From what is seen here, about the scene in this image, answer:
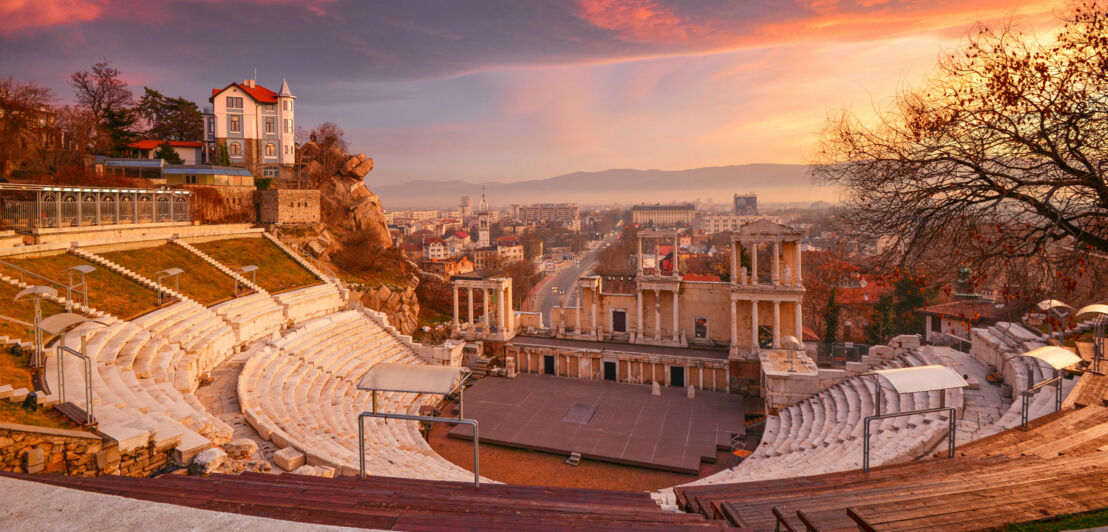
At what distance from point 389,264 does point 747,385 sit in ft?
106

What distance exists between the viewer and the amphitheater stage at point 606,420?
20.5m

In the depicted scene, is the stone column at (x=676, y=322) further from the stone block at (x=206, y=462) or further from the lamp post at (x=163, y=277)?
the stone block at (x=206, y=462)

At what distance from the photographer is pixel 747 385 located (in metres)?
28.1

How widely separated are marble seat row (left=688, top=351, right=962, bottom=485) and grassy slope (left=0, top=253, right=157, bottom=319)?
19.8 m

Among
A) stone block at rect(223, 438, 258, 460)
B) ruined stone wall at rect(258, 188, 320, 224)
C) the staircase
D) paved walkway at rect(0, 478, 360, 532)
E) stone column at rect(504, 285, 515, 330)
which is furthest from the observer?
ruined stone wall at rect(258, 188, 320, 224)

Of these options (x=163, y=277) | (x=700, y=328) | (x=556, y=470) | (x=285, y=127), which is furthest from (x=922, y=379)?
(x=285, y=127)

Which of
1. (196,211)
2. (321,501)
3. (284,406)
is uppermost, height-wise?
(196,211)

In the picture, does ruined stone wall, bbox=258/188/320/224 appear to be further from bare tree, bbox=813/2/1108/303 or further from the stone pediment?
bare tree, bbox=813/2/1108/303

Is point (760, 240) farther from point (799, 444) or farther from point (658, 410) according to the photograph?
point (799, 444)

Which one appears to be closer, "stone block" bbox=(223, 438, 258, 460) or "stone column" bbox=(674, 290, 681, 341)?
"stone block" bbox=(223, 438, 258, 460)

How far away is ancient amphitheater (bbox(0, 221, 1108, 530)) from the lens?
6332 mm

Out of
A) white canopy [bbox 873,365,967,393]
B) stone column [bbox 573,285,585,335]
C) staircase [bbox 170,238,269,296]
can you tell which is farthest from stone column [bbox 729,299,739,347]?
staircase [bbox 170,238,269,296]

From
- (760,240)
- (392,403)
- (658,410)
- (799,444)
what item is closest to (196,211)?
(392,403)

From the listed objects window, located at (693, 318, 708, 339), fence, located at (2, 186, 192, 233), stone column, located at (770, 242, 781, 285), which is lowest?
window, located at (693, 318, 708, 339)
